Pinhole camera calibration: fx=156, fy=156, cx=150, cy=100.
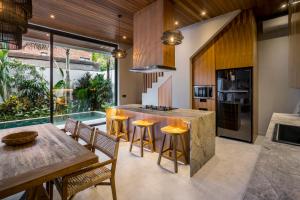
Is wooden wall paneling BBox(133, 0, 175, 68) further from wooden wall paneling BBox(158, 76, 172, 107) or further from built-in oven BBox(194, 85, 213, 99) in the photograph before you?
wooden wall paneling BBox(158, 76, 172, 107)

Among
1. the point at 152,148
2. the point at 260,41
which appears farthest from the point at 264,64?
the point at 152,148

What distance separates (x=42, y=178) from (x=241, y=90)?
3.97 m

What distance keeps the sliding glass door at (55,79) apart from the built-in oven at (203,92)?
9.59 ft

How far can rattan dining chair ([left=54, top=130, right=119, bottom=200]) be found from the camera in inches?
57.5

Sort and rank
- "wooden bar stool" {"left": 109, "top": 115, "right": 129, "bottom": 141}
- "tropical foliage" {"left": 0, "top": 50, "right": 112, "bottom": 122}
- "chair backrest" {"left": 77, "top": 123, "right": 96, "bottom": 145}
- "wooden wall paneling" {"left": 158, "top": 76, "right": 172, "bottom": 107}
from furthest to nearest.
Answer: "wooden wall paneling" {"left": 158, "top": 76, "right": 172, "bottom": 107} < "wooden bar stool" {"left": 109, "top": 115, "right": 129, "bottom": 141} < "tropical foliage" {"left": 0, "top": 50, "right": 112, "bottom": 122} < "chair backrest" {"left": 77, "top": 123, "right": 96, "bottom": 145}

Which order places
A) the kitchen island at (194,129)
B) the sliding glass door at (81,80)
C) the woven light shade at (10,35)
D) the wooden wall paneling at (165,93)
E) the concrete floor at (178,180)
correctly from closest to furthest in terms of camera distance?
the woven light shade at (10,35)
the concrete floor at (178,180)
the kitchen island at (194,129)
the sliding glass door at (81,80)
the wooden wall paneling at (165,93)

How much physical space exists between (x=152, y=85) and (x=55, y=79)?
2.93 metres

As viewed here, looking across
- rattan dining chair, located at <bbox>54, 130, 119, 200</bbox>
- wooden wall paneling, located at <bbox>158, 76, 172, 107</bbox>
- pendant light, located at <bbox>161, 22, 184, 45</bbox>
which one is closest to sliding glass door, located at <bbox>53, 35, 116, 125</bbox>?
wooden wall paneling, located at <bbox>158, 76, 172, 107</bbox>

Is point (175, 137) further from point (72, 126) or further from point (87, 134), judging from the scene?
point (72, 126)

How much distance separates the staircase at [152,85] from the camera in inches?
204

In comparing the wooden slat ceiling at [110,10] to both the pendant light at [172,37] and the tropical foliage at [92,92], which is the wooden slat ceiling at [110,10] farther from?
the tropical foliage at [92,92]

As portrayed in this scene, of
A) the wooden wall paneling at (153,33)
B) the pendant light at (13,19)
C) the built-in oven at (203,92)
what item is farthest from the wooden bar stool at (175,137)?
the pendant light at (13,19)

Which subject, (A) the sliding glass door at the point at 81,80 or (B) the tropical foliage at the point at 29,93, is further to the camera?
(A) the sliding glass door at the point at 81,80

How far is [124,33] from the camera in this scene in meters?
4.82
